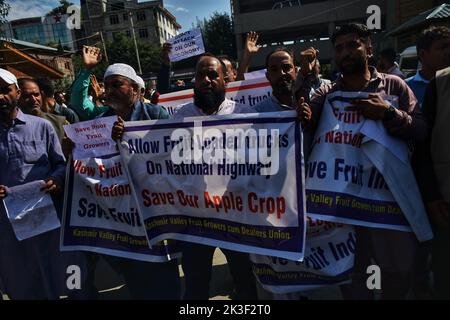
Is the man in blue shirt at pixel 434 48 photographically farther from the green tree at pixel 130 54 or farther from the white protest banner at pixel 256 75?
the green tree at pixel 130 54

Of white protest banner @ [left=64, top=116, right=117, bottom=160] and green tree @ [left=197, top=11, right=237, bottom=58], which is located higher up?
green tree @ [left=197, top=11, right=237, bottom=58]

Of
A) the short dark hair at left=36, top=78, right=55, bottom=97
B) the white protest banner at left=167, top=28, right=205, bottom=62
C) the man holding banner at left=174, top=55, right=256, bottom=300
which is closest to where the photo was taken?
the man holding banner at left=174, top=55, right=256, bottom=300

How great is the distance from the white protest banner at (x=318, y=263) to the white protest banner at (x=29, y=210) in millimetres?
1753

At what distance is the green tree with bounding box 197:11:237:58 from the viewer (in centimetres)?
5131

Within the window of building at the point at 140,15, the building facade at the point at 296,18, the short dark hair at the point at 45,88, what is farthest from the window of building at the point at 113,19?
the short dark hair at the point at 45,88

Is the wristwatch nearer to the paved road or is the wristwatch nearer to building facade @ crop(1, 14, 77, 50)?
the paved road

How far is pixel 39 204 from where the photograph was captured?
2.82 meters

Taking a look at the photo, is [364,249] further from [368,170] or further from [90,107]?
[90,107]

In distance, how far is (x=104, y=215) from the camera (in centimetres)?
282

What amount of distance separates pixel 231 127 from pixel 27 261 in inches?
78.7

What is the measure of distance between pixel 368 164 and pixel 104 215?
199 cm

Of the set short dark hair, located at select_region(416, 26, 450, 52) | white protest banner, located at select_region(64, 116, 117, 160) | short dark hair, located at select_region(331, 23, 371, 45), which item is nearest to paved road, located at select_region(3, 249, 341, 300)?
white protest banner, located at select_region(64, 116, 117, 160)

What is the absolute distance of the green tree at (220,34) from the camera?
168ft
